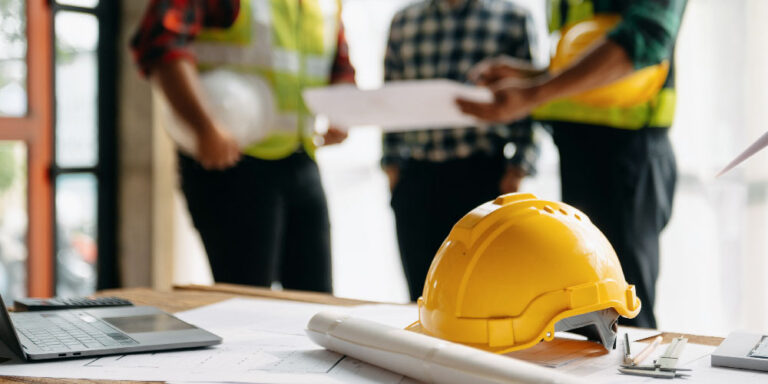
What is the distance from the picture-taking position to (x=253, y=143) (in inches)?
89.1

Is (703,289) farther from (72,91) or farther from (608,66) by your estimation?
(72,91)

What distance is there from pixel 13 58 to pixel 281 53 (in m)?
1.55

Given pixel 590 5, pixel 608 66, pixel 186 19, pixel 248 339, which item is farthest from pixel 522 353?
pixel 186 19

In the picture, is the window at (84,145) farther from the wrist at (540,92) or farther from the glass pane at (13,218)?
the wrist at (540,92)

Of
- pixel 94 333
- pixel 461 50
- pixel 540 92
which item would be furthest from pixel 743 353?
pixel 461 50

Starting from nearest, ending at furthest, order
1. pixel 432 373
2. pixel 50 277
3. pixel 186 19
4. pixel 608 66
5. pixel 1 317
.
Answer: pixel 432 373 → pixel 1 317 → pixel 608 66 → pixel 186 19 → pixel 50 277

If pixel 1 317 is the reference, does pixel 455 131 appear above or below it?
above

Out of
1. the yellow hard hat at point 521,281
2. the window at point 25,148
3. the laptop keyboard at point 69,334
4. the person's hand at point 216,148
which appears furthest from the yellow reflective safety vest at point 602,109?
the window at point 25,148

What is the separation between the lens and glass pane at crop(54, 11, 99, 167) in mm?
3418

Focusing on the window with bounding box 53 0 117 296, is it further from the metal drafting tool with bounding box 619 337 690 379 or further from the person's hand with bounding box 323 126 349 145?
the metal drafting tool with bounding box 619 337 690 379

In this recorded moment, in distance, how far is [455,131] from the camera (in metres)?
2.50

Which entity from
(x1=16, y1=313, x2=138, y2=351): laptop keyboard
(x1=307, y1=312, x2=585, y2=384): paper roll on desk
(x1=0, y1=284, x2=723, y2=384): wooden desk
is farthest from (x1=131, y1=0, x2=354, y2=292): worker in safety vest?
(x1=307, y1=312, x2=585, y2=384): paper roll on desk

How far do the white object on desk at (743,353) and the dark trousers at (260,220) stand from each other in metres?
1.50

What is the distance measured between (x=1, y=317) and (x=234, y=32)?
4.79 ft
